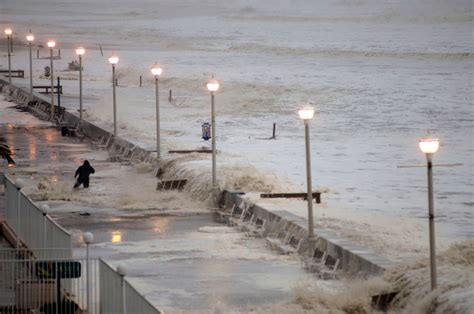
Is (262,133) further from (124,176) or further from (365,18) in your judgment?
(365,18)

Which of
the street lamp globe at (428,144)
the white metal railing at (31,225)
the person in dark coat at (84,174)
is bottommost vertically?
the white metal railing at (31,225)

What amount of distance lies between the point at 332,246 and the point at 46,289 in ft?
23.2

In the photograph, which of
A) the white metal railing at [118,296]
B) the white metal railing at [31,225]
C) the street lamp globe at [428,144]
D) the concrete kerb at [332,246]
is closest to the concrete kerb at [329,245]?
the concrete kerb at [332,246]

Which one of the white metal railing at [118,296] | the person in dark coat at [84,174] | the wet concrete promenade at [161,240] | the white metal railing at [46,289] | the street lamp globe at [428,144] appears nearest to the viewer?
the white metal railing at [118,296]

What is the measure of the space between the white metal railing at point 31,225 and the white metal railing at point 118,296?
1.96 metres

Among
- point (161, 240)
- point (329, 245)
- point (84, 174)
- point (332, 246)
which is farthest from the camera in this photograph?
point (84, 174)

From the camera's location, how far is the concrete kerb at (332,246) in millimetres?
23875

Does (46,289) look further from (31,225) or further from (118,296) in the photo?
(31,225)

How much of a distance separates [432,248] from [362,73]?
75.6 metres

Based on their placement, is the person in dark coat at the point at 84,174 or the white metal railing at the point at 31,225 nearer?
the white metal railing at the point at 31,225

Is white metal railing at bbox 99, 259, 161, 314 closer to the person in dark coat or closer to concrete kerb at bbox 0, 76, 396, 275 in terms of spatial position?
concrete kerb at bbox 0, 76, 396, 275

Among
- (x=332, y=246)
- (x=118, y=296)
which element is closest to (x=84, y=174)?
(x=332, y=246)

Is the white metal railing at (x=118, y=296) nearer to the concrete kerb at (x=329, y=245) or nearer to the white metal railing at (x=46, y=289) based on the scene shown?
the white metal railing at (x=46, y=289)

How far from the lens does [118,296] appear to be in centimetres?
1862
